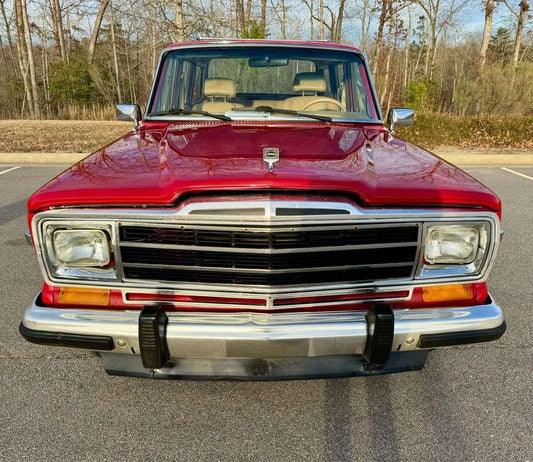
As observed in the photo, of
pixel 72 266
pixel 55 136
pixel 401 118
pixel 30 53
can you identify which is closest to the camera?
pixel 72 266

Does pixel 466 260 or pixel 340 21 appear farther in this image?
pixel 340 21

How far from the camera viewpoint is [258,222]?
174cm

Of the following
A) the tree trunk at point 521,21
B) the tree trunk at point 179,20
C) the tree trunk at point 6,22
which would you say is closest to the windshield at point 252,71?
the tree trunk at point 179,20

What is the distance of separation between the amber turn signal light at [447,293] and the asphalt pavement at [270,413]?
654 mm

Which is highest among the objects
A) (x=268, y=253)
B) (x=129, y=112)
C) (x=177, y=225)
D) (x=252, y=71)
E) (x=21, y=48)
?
(x=21, y=48)

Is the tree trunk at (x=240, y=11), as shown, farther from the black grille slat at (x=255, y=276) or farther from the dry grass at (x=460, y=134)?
the black grille slat at (x=255, y=276)

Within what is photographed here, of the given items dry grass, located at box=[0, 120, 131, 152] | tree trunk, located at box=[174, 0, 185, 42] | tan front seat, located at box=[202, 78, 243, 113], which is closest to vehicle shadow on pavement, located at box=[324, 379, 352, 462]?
tan front seat, located at box=[202, 78, 243, 113]

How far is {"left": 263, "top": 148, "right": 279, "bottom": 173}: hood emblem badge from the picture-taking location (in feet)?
6.14

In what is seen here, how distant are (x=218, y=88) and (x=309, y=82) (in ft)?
2.47

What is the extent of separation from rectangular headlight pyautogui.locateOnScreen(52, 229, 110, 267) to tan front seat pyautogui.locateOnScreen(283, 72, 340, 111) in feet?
6.24

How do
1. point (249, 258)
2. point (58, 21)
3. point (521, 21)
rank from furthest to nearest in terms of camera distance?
1. point (58, 21)
2. point (521, 21)
3. point (249, 258)

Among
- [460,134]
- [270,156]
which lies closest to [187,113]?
[270,156]

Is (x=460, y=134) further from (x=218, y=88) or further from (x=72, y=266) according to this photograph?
(x=72, y=266)

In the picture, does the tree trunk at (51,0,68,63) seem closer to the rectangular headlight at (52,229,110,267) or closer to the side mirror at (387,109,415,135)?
the side mirror at (387,109,415,135)
